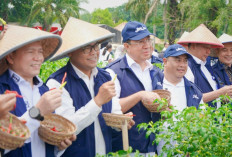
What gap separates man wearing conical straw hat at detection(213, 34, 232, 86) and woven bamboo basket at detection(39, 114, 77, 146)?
307cm

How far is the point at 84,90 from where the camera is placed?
305 centimetres

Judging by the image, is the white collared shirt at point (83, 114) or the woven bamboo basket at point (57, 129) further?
the white collared shirt at point (83, 114)

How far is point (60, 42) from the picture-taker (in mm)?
2973

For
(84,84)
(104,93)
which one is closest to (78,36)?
(84,84)

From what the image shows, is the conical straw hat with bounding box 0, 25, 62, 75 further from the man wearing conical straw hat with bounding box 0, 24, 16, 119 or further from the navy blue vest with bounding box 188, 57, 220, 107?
the navy blue vest with bounding box 188, 57, 220, 107

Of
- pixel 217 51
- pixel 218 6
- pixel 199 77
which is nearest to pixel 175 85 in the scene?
pixel 199 77

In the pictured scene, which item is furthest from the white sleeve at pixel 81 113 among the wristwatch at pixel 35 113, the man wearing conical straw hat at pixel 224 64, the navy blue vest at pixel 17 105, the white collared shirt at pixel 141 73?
the man wearing conical straw hat at pixel 224 64

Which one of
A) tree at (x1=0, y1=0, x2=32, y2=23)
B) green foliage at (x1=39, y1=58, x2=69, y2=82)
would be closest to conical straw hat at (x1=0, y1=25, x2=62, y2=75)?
green foliage at (x1=39, y1=58, x2=69, y2=82)

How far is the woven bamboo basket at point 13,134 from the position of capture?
2.02m

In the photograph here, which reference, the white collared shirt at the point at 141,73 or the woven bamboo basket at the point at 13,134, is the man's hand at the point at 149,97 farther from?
the woven bamboo basket at the point at 13,134

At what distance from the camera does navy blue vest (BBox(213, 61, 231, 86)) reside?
16.5 ft

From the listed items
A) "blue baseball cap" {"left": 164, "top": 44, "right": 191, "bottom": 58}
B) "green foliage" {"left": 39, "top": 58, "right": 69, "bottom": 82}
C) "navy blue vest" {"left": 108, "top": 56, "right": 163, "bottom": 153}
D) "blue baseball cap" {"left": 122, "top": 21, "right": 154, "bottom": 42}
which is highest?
"blue baseball cap" {"left": 122, "top": 21, "right": 154, "bottom": 42}

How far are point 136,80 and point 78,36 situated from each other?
3.08 feet

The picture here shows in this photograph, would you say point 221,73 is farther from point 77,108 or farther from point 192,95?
point 77,108
